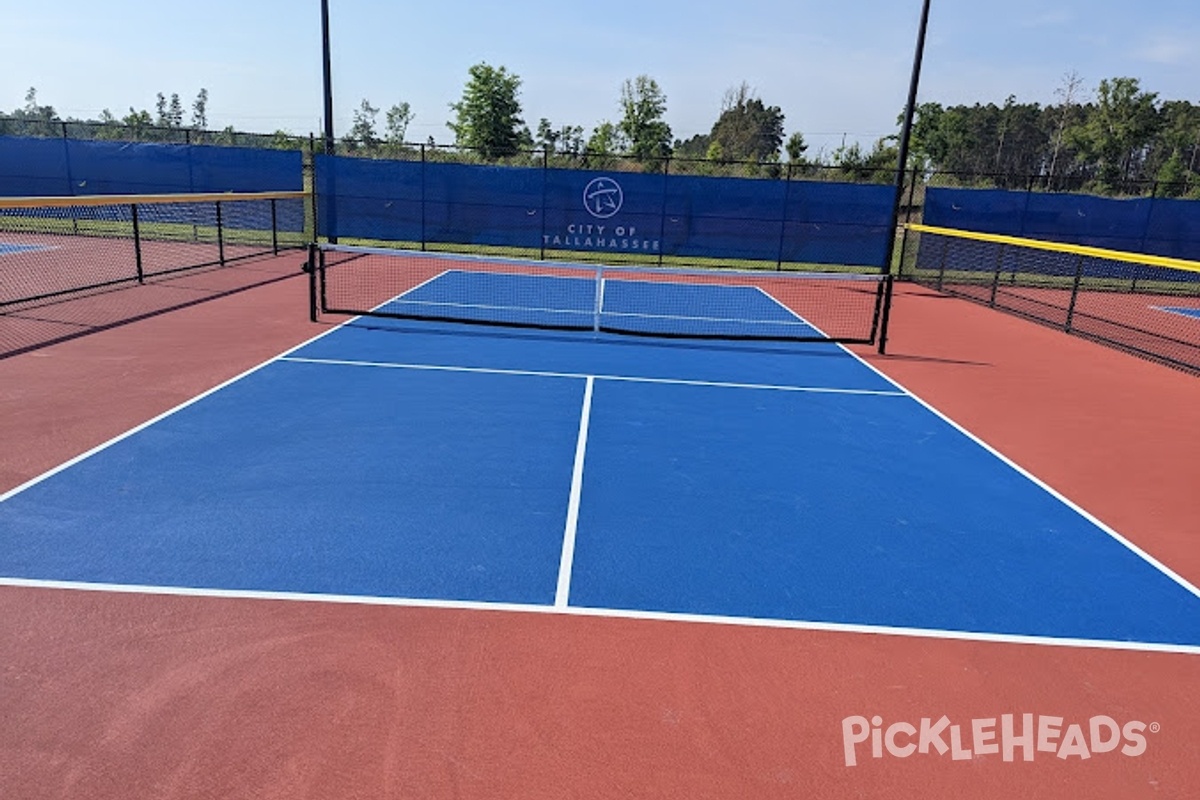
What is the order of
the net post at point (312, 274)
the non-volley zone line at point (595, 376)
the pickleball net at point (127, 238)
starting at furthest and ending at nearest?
the pickleball net at point (127, 238)
the net post at point (312, 274)
the non-volley zone line at point (595, 376)

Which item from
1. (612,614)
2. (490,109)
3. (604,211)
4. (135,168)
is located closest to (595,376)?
(612,614)

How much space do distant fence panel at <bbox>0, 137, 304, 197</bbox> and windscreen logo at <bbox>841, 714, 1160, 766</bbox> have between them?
2237cm

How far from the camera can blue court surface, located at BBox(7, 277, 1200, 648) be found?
4680 mm

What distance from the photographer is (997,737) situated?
11.9ft

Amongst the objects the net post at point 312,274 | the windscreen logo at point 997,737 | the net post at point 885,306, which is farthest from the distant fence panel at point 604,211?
the windscreen logo at point 997,737

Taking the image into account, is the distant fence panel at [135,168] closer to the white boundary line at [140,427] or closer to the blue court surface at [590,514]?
the white boundary line at [140,427]

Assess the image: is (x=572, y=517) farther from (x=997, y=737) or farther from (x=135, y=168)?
(x=135, y=168)

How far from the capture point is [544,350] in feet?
37.2

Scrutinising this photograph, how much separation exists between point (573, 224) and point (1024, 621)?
1885 cm

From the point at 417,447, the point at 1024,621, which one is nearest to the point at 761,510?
the point at 1024,621

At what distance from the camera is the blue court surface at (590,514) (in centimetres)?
468

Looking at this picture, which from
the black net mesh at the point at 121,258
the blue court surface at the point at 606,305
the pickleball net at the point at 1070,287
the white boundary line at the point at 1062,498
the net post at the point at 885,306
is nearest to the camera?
the white boundary line at the point at 1062,498

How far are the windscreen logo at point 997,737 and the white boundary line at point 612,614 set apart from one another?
2.25ft

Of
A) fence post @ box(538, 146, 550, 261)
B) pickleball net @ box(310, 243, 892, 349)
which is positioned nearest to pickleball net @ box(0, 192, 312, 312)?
pickleball net @ box(310, 243, 892, 349)
